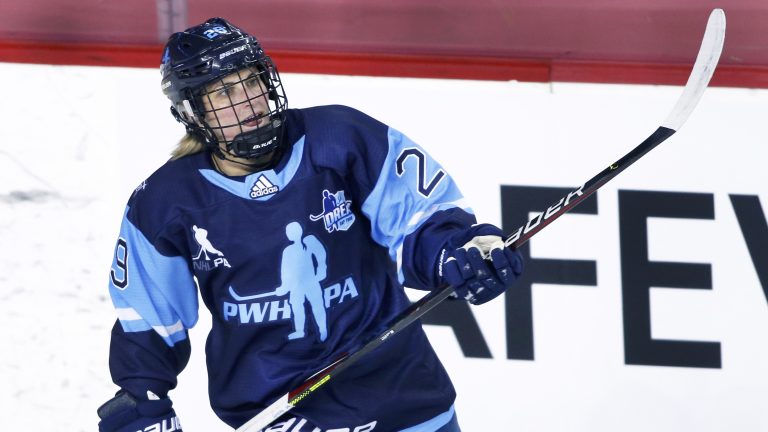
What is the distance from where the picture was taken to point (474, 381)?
9.11 feet

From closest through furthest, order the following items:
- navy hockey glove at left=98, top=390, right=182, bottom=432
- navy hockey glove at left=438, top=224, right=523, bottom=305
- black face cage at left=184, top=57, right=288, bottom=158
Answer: navy hockey glove at left=438, top=224, right=523, bottom=305 < black face cage at left=184, top=57, right=288, bottom=158 < navy hockey glove at left=98, top=390, right=182, bottom=432

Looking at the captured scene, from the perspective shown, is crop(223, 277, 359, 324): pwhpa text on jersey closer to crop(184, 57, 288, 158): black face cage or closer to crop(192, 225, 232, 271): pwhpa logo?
crop(192, 225, 232, 271): pwhpa logo

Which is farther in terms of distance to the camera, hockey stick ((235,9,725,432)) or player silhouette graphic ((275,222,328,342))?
player silhouette graphic ((275,222,328,342))

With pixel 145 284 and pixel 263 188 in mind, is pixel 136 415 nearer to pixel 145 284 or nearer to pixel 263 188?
pixel 145 284

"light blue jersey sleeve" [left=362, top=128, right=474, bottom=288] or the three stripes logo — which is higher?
the three stripes logo

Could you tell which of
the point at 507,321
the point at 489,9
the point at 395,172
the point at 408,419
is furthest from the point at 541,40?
the point at 408,419

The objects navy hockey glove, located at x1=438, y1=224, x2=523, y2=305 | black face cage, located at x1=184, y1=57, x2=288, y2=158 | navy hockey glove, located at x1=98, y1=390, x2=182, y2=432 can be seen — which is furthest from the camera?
navy hockey glove, located at x1=98, y1=390, x2=182, y2=432

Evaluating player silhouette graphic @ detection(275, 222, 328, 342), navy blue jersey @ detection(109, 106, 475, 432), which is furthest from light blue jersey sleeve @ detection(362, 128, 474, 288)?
player silhouette graphic @ detection(275, 222, 328, 342)

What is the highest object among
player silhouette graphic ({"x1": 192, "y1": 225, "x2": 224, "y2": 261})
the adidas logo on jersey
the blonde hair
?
the blonde hair

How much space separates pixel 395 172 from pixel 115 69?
1108 millimetres

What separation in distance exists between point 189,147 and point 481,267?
2.02 feet

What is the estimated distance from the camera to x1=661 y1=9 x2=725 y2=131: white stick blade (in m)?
1.83

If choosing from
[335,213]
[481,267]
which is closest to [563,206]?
[481,267]

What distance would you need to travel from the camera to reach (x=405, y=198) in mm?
1986
